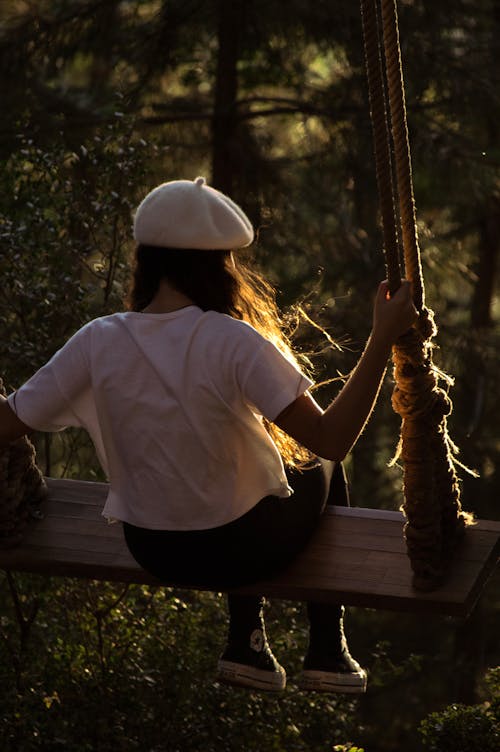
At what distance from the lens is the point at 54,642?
15.6 feet

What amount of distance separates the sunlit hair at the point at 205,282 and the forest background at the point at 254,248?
424 millimetres

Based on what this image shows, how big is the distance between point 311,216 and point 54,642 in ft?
16.1

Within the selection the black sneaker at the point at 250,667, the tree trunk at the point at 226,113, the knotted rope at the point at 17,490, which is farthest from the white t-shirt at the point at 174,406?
the tree trunk at the point at 226,113

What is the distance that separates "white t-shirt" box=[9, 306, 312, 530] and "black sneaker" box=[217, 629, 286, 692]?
1.64 feet

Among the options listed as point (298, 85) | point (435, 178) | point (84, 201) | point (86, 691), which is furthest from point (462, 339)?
point (86, 691)

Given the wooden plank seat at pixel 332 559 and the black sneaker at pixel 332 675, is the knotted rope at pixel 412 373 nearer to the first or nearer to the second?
the wooden plank seat at pixel 332 559

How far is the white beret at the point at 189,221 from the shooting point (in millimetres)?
2473

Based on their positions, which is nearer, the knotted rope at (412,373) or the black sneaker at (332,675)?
the knotted rope at (412,373)

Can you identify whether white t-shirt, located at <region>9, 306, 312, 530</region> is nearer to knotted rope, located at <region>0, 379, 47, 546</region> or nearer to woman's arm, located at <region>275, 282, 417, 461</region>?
woman's arm, located at <region>275, 282, 417, 461</region>

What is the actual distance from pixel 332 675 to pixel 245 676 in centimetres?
20

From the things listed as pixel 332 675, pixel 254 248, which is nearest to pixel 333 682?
pixel 332 675

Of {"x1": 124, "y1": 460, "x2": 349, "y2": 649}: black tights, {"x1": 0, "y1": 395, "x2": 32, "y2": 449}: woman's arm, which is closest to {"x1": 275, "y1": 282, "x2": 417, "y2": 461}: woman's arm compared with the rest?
{"x1": 124, "y1": 460, "x2": 349, "y2": 649}: black tights

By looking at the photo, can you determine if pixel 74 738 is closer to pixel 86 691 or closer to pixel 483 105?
pixel 86 691

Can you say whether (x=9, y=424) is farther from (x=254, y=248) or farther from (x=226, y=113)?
(x=226, y=113)
